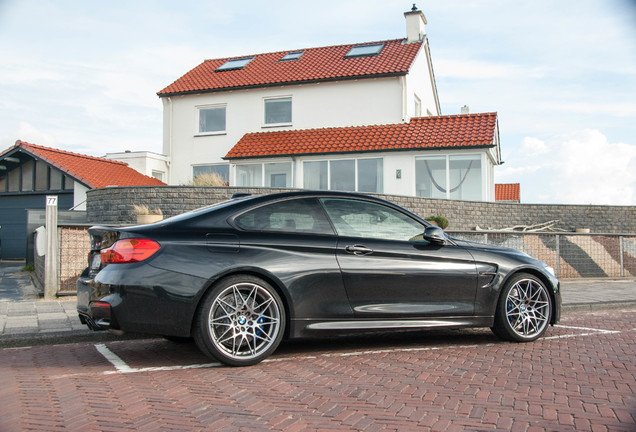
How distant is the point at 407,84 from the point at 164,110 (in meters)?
11.2

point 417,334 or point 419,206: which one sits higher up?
point 419,206

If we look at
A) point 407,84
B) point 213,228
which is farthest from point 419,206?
point 213,228

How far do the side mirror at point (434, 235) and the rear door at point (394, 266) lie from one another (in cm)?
7

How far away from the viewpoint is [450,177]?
70.8 ft

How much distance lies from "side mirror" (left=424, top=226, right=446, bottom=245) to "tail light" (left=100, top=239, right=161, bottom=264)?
2.59 m

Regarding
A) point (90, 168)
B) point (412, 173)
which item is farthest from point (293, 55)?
point (412, 173)

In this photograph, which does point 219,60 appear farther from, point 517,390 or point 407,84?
point 517,390

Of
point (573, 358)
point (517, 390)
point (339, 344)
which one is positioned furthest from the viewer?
point (339, 344)

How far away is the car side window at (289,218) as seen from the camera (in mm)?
5602

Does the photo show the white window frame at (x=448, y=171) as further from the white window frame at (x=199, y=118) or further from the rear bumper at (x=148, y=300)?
the rear bumper at (x=148, y=300)

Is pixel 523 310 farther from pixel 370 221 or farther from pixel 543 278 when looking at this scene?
pixel 370 221

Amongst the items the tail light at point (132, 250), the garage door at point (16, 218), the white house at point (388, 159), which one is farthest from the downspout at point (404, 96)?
the tail light at point (132, 250)

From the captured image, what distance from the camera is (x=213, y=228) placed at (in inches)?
213

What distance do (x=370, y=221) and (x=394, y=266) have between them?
1.73 feet
